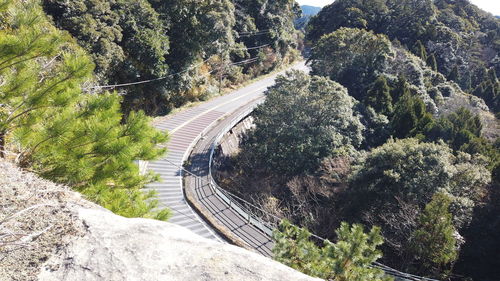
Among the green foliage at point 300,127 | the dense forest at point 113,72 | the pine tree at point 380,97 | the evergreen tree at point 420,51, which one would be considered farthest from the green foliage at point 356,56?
the evergreen tree at point 420,51

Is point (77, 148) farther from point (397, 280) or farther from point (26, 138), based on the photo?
point (397, 280)

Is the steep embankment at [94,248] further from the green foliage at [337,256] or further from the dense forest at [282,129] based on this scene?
the green foliage at [337,256]

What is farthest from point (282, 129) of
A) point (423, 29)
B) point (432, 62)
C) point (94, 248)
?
point (423, 29)

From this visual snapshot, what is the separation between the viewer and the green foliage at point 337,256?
7105 millimetres

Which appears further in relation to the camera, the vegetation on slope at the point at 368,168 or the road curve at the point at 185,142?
the road curve at the point at 185,142

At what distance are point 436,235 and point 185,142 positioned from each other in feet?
49.9

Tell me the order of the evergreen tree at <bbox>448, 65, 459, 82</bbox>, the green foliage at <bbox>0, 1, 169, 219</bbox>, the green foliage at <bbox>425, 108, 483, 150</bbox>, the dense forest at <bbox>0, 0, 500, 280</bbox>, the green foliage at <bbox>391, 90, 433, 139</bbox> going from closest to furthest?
the green foliage at <bbox>0, 1, 169, 219</bbox> → the dense forest at <bbox>0, 0, 500, 280</bbox> → the green foliage at <bbox>425, 108, 483, 150</bbox> → the green foliage at <bbox>391, 90, 433, 139</bbox> → the evergreen tree at <bbox>448, 65, 459, 82</bbox>

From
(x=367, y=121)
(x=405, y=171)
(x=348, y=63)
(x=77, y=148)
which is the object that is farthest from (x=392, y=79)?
(x=77, y=148)

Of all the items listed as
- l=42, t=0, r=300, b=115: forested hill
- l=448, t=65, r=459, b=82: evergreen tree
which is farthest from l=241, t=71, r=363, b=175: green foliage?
l=448, t=65, r=459, b=82: evergreen tree

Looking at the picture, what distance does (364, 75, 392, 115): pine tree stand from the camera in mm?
24844

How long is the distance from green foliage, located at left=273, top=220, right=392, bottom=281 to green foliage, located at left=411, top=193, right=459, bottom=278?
516 centimetres

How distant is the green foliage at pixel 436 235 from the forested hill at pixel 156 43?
15891mm

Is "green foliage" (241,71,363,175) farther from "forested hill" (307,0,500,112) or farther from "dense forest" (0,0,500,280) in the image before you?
"forested hill" (307,0,500,112)

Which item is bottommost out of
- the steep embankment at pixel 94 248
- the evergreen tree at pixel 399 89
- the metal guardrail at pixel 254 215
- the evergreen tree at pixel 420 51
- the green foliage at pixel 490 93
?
the metal guardrail at pixel 254 215
